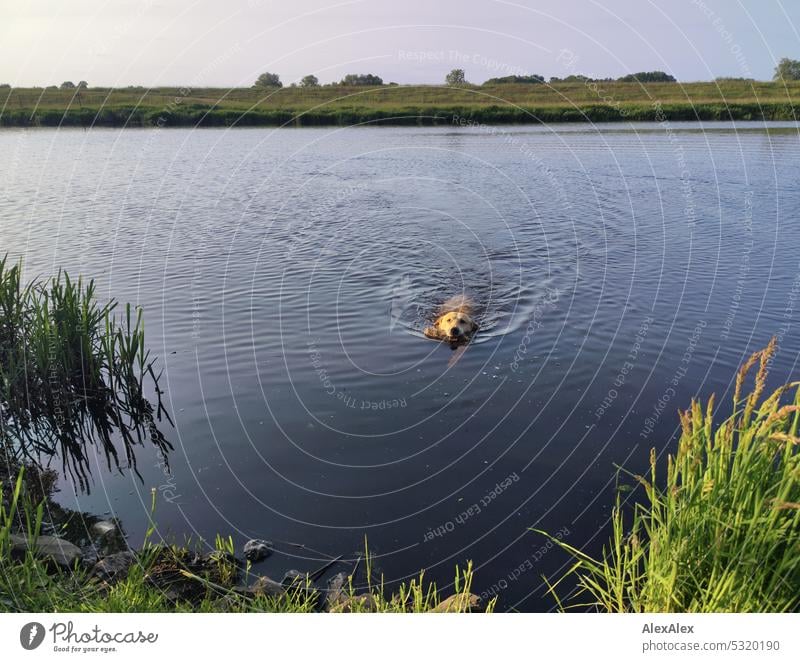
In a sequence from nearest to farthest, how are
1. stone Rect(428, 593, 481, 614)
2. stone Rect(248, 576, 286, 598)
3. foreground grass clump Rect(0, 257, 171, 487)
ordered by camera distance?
stone Rect(428, 593, 481, 614)
stone Rect(248, 576, 286, 598)
foreground grass clump Rect(0, 257, 171, 487)

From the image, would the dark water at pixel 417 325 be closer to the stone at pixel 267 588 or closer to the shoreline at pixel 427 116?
the stone at pixel 267 588

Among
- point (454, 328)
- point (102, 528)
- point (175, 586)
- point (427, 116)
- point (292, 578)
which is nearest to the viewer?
point (175, 586)

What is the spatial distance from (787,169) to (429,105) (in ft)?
86.9

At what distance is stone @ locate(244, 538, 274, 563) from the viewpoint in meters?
6.47

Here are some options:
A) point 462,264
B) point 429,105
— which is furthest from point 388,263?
point 429,105

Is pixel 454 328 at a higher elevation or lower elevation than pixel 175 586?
higher

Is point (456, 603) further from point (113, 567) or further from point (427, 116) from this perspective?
point (427, 116)

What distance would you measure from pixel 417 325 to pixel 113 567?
8.30 m

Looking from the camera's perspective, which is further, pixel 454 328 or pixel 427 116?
pixel 427 116

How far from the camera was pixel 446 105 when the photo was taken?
4697 centimetres

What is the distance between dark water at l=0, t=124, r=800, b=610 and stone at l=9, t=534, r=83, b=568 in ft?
2.92

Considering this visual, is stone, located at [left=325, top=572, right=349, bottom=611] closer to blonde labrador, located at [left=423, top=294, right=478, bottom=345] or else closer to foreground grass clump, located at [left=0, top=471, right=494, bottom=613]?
foreground grass clump, located at [left=0, top=471, right=494, bottom=613]

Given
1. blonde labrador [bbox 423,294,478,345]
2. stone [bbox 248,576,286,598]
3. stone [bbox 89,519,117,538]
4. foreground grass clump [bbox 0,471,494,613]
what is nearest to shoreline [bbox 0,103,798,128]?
blonde labrador [bbox 423,294,478,345]

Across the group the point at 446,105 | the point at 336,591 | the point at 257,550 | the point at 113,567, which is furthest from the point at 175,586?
the point at 446,105
